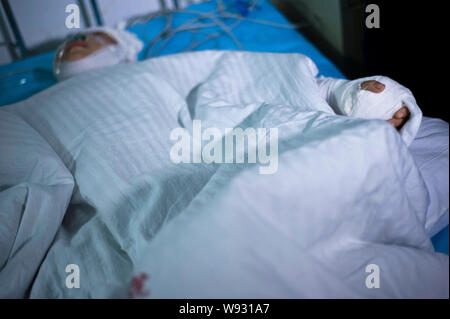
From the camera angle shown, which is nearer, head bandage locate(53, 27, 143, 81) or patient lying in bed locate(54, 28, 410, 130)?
patient lying in bed locate(54, 28, 410, 130)

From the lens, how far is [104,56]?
1.19 meters

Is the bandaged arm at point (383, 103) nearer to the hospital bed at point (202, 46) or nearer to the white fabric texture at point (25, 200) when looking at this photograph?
the hospital bed at point (202, 46)

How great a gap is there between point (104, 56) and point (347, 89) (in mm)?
985

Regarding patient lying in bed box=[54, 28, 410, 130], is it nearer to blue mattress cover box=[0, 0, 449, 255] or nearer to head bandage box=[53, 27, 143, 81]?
head bandage box=[53, 27, 143, 81]

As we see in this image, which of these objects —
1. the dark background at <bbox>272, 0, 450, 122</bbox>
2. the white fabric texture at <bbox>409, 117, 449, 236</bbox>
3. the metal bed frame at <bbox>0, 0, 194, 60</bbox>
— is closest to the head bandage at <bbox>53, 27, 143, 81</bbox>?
the metal bed frame at <bbox>0, 0, 194, 60</bbox>

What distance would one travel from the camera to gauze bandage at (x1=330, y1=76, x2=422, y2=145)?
0.57 m

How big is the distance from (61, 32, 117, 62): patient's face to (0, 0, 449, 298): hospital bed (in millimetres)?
192

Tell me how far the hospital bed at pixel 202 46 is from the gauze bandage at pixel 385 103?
43cm

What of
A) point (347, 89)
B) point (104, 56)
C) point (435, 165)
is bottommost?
point (435, 165)

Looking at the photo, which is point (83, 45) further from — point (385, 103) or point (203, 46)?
point (385, 103)

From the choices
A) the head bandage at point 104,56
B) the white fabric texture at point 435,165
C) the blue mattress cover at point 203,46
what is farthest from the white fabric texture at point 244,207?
the blue mattress cover at point 203,46

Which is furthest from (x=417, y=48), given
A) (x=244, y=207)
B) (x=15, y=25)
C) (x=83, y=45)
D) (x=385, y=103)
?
(x=15, y=25)
